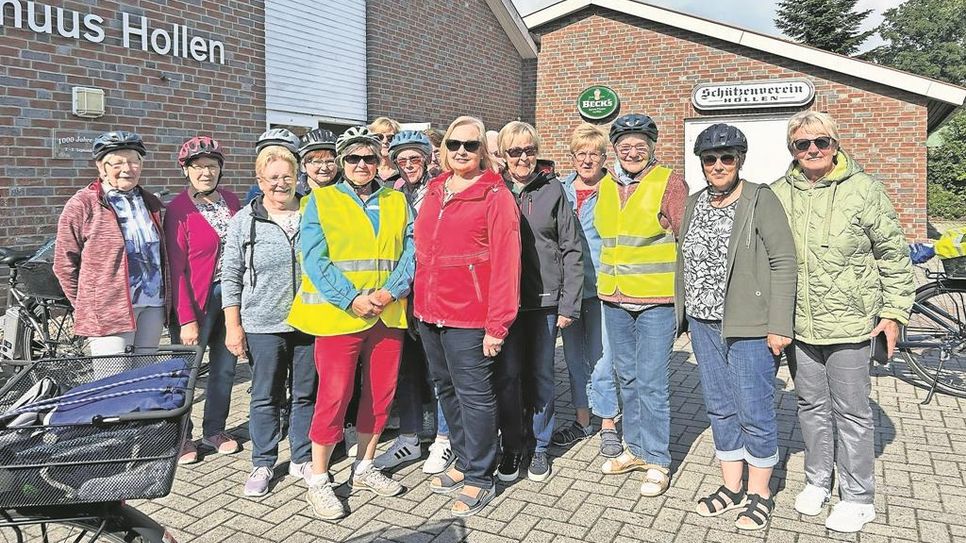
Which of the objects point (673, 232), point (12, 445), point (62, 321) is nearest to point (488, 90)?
point (62, 321)

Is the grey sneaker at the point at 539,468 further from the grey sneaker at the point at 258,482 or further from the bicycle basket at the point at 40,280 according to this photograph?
the bicycle basket at the point at 40,280


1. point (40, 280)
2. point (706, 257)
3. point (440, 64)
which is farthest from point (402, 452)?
point (440, 64)

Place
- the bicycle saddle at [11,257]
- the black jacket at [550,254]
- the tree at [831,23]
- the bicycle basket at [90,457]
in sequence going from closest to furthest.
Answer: the bicycle basket at [90,457] < the black jacket at [550,254] < the bicycle saddle at [11,257] < the tree at [831,23]

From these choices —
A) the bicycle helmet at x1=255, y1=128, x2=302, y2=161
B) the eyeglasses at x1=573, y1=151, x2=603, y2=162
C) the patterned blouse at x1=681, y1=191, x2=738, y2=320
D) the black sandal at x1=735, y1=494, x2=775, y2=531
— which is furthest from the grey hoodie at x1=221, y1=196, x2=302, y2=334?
the black sandal at x1=735, y1=494, x2=775, y2=531

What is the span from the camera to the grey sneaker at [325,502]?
366 cm

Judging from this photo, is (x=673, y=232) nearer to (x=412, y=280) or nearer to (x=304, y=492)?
(x=412, y=280)

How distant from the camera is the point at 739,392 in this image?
3.49 meters

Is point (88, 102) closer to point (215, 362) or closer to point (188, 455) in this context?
point (215, 362)

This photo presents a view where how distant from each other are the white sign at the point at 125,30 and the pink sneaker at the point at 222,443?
462 centimetres

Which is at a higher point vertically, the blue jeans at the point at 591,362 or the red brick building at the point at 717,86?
the red brick building at the point at 717,86

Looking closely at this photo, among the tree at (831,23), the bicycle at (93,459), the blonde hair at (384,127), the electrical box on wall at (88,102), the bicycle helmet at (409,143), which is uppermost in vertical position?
the tree at (831,23)

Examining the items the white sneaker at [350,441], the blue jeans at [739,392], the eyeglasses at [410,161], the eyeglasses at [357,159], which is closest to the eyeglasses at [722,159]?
the blue jeans at [739,392]

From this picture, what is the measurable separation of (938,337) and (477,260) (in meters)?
4.46

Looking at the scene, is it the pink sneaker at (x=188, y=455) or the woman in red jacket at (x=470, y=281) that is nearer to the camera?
the woman in red jacket at (x=470, y=281)
